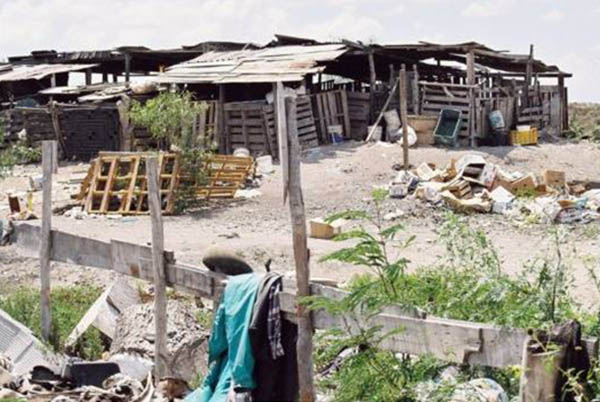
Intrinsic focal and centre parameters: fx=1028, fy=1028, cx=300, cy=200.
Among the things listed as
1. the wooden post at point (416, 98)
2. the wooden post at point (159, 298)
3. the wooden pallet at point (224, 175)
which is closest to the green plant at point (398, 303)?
the wooden post at point (159, 298)

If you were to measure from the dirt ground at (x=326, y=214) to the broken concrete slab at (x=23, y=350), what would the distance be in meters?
4.52

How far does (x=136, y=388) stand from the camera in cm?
694

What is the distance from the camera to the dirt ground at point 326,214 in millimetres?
14008

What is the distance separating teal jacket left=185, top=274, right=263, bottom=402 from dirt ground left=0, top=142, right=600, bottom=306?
4273 mm

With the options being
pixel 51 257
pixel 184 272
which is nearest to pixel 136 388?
pixel 184 272

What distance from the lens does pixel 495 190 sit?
1938cm

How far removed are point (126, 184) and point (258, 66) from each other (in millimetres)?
8843

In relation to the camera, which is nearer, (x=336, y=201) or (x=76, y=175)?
(x=336, y=201)

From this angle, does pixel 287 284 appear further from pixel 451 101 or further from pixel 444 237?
pixel 451 101

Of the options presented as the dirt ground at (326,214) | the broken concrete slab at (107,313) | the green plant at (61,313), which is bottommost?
the dirt ground at (326,214)

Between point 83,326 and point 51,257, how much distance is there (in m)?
0.66

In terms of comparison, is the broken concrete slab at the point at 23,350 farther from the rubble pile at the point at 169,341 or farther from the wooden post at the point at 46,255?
the rubble pile at the point at 169,341

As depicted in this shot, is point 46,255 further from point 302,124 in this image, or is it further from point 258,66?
point 258,66

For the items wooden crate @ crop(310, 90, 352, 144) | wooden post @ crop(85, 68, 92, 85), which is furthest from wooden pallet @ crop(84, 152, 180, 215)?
wooden post @ crop(85, 68, 92, 85)
